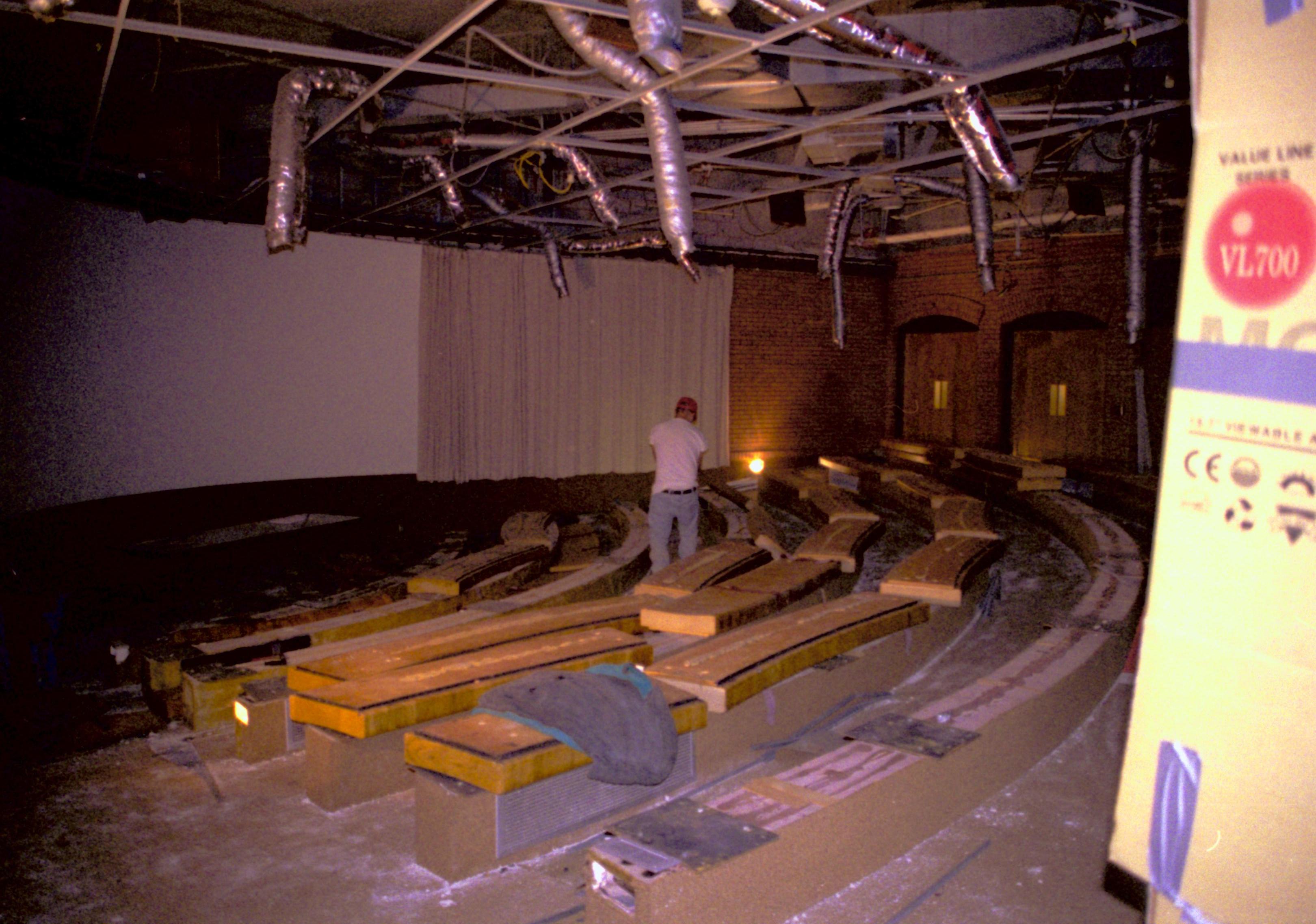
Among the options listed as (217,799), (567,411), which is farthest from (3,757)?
(567,411)

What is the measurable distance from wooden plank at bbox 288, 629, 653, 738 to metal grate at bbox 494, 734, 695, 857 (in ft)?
1.93

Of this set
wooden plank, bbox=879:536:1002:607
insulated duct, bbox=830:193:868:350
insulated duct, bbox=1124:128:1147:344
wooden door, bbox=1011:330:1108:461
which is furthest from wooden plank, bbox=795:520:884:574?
wooden door, bbox=1011:330:1108:461

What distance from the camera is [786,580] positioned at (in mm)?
6086

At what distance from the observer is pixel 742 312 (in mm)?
13312

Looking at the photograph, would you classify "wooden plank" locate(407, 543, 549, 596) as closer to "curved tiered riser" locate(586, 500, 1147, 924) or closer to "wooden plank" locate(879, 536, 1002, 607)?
"wooden plank" locate(879, 536, 1002, 607)

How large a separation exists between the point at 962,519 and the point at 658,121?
5.01 meters

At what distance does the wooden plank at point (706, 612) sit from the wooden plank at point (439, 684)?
685mm

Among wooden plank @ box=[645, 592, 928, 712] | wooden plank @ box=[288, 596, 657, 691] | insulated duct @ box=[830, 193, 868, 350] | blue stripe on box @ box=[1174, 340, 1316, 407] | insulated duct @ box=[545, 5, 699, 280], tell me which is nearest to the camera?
blue stripe on box @ box=[1174, 340, 1316, 407]

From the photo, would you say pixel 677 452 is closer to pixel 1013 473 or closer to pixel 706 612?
pixel 706 612

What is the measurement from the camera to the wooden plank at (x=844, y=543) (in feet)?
22.3

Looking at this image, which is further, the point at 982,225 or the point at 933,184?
the point at 933,184

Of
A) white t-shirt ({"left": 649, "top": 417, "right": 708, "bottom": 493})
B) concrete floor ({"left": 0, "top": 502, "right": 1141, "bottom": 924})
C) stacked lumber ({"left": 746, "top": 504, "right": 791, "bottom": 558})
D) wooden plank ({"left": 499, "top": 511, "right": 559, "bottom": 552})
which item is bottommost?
concrete floor ({"left": 0, "top": 502, "right": 1141, "bottom": 924})

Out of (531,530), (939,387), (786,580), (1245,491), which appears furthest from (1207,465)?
(939,387)

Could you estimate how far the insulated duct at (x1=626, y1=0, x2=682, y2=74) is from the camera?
359 centimetres
